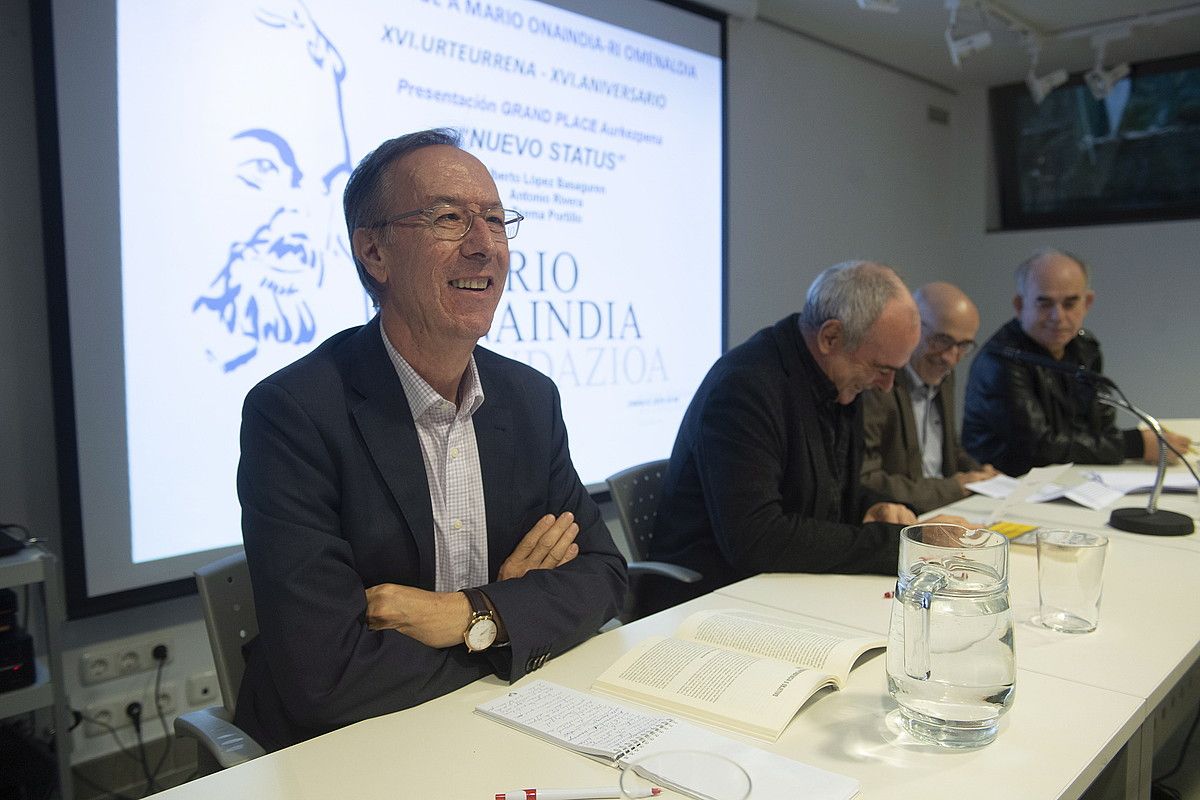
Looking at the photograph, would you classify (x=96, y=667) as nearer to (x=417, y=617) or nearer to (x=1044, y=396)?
(x=417, y=617)

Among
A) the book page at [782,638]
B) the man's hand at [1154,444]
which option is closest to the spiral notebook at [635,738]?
the book page at [782,638]

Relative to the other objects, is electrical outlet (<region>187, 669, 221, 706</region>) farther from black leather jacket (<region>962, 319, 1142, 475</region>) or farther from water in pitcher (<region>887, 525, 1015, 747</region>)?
black leather jacket (<region>962, 319, 1142, 475</region>)

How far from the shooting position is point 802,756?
3.41 ft

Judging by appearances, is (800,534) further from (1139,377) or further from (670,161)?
(1139,377)

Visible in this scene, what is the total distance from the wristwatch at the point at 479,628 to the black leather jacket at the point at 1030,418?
8.07ft

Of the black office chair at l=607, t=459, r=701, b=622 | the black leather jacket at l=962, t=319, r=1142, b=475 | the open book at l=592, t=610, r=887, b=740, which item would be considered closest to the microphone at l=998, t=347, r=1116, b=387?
the black leather jacket at l=962, t=319, r=1142, b=475

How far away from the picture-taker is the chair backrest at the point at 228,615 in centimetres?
145

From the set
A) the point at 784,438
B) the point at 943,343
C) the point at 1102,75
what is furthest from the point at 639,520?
the point at 1102,75

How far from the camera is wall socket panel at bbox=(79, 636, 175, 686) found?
2344mm

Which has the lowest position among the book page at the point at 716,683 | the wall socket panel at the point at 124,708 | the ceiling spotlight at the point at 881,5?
the wall socket panel at the point at 124,708

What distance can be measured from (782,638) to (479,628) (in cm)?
45

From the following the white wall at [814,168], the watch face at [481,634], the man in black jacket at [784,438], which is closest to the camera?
the watch face at [481,634]

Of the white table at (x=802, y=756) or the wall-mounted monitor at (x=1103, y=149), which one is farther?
the wall-mounted monitor at (x=1103, y=149)

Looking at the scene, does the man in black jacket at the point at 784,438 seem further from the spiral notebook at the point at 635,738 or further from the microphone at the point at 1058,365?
the spiral notebook at the point at 635,738
